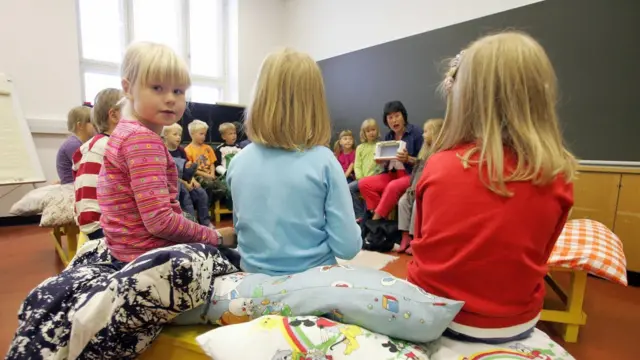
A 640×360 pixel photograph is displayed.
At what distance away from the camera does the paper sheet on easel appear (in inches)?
133

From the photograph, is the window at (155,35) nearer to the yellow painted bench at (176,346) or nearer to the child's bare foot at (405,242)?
the child's bare foot at (405,242)

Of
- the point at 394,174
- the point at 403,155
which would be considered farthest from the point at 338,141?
the point at 403,155

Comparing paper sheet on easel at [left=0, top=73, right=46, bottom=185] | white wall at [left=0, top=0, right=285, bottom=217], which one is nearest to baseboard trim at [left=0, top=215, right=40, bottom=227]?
white wall at [left=0, top=0, right=285, bottom=217]

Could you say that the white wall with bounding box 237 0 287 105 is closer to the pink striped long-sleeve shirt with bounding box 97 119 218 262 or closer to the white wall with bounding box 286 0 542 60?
the white wall with bounding box 286 0 542 60

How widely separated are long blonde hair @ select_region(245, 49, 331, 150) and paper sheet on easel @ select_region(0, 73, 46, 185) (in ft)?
11.6

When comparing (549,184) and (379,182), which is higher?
(549,184)

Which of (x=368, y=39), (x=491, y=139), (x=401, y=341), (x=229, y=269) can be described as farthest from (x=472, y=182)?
(x=368, y=39)

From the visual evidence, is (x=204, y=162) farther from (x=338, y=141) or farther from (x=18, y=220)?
(x=18, y=220)

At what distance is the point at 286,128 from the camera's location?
0.99m

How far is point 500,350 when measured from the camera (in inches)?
29.9

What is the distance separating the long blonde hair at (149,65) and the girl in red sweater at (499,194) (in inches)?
29.2

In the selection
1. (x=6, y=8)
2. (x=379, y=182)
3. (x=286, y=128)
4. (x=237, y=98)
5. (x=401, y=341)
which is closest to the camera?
(x=401, y=341)

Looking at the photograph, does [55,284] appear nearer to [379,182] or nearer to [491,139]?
[491,139]

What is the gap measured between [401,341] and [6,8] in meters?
4.61
